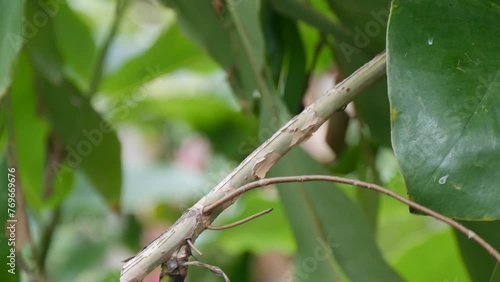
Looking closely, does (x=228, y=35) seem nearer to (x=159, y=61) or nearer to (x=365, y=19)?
(x=365, y=19)

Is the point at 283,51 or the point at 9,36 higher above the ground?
the point at 9,36

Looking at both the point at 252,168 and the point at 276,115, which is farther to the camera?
the point at 276,115

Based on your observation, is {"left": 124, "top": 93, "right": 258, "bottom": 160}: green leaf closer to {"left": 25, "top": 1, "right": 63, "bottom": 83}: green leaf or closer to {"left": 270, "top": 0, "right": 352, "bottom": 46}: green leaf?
{"left": 25, "top": 1, "right": 63, "bottom": 83}: green leaf

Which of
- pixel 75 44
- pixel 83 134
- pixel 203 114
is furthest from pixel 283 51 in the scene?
pixel 203 114
